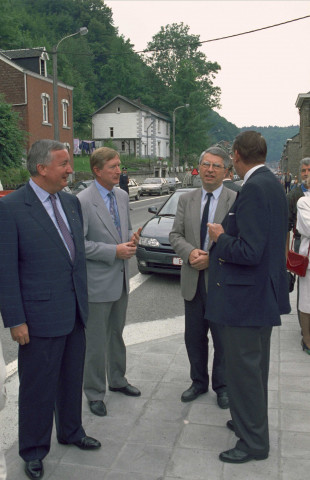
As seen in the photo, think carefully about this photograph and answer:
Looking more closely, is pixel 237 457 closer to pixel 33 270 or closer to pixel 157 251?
pixel 33 270

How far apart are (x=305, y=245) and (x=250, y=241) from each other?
7.66 feet

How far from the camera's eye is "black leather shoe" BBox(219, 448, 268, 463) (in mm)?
3084

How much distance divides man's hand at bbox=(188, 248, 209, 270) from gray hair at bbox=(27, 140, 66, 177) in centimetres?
135

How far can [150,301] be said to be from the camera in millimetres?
7469

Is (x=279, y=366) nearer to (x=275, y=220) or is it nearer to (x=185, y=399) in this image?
(x=185, y=399)

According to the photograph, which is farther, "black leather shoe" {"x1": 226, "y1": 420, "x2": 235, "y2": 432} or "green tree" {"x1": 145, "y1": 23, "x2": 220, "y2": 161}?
"green tree" {"x1": 145, "y1": 23, "x2": 220, "y2": 161}

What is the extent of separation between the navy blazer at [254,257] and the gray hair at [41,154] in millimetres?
1163

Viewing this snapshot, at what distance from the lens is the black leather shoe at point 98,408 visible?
3.76 metres

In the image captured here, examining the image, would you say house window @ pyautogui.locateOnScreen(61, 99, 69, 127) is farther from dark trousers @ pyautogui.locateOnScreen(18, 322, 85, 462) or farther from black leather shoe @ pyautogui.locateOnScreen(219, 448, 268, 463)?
black leather shoe @ pyautogui.locateOnScreen(219, 448, 268, 463)

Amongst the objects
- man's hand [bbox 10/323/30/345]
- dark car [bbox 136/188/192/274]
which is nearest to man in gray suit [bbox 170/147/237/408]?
man's hand [bbox 10/323/30/345]

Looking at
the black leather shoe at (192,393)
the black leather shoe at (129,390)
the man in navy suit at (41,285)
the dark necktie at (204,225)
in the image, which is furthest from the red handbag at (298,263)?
the man in navy suit at (41,285)

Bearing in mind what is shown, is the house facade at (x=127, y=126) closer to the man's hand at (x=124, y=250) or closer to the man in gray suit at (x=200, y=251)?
the man in gray suit at (x=200, y=251)

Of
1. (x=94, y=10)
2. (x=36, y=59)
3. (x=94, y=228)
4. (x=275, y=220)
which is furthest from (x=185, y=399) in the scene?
Answer: (x=94, y=10)

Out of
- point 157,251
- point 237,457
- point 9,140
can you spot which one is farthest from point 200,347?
point 9,140
